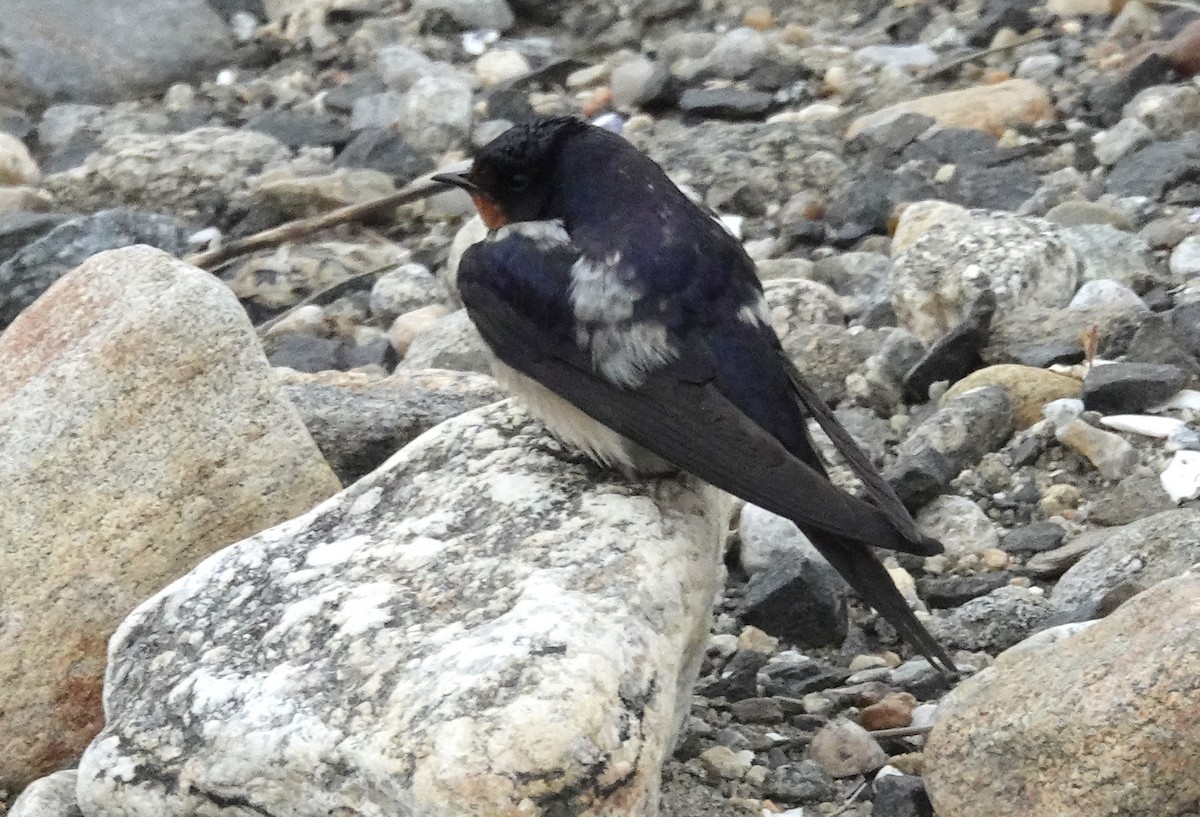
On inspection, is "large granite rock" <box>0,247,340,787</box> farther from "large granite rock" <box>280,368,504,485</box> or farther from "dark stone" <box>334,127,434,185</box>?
"dark stone" <box>334,127,434,185</box>

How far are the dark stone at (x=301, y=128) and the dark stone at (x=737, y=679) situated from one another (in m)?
3.35

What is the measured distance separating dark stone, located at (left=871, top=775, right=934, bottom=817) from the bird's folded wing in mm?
327

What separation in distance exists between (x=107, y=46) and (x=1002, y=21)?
325 cm

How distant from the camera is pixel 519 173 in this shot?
3.00 metres

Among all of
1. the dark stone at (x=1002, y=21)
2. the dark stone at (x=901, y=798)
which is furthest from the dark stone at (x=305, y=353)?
the dark stone at (x=1002, y=21)

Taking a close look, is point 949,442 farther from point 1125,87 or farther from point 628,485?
point 1125,87

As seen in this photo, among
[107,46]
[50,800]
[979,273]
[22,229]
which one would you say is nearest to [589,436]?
[50,800]

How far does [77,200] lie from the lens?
17.8 feet

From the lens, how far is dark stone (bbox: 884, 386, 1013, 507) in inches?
130

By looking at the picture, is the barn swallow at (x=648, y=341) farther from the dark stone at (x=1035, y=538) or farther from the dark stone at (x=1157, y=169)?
the dark stone at (x=1157, y=169)

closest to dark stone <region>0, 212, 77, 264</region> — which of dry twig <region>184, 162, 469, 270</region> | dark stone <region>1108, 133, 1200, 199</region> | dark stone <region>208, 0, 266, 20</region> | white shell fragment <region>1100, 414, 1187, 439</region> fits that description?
dry twig <region>184, 162, 469, 270</region>

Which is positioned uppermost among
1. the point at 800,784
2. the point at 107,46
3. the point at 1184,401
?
the point at 800,784

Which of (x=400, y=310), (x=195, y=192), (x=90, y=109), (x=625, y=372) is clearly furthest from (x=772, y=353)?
(x=90, y=109)

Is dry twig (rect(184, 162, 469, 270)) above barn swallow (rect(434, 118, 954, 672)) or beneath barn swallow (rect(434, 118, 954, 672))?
beneath
